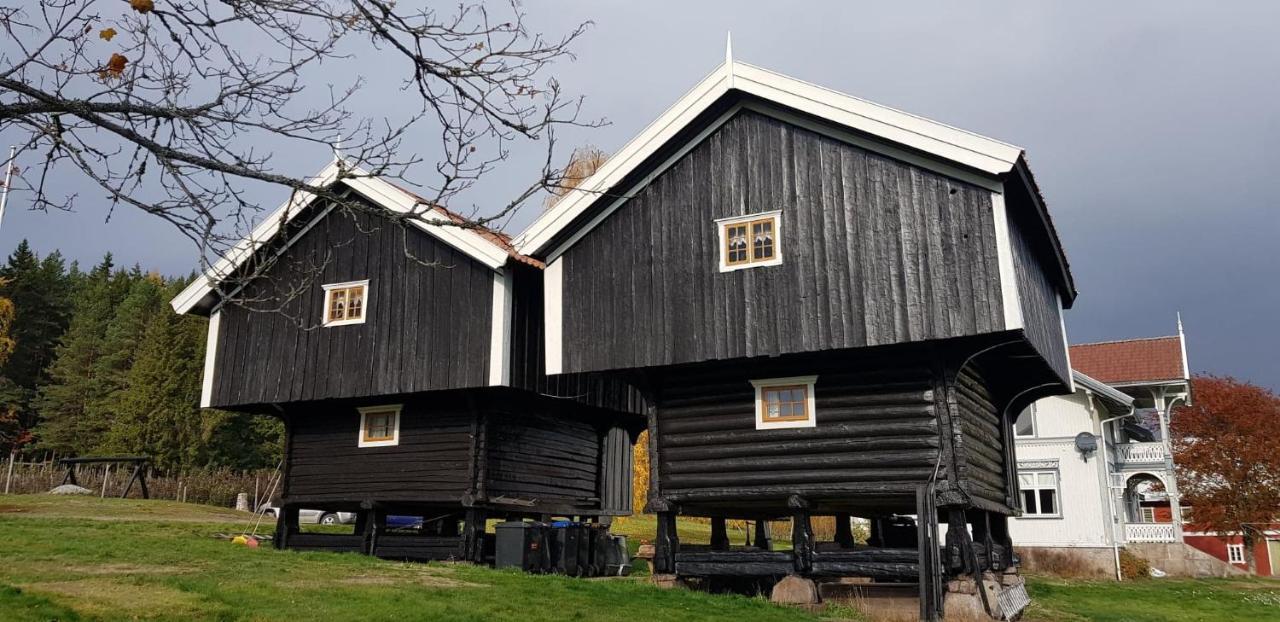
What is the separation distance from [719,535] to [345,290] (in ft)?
31.4

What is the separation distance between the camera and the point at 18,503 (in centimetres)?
2588

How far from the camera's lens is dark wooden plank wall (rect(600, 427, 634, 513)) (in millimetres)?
23734

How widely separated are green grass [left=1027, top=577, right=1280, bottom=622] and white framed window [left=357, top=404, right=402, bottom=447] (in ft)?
42.9

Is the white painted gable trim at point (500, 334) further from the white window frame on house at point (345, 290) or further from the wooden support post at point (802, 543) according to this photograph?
the wooden support post at point (802, 543)

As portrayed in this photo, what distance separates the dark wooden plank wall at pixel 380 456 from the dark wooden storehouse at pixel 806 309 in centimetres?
416

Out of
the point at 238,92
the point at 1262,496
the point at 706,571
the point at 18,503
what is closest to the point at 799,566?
the point at 706,571

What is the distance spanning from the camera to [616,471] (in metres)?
24.6

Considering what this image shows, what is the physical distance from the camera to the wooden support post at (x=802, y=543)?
49.1ft

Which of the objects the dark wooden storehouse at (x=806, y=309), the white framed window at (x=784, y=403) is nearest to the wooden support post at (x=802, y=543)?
the dark wooden storehouse at (x=806, y=309)

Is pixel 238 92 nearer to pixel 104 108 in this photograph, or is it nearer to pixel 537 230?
pixel 104 108

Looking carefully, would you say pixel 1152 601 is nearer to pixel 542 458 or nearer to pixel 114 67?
pixel 542 458

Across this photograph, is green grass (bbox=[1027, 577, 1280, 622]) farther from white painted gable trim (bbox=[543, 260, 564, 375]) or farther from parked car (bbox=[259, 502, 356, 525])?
parked car (bbox=[259, 502, 356, 525])

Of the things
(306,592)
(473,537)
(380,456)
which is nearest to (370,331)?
(380,456)

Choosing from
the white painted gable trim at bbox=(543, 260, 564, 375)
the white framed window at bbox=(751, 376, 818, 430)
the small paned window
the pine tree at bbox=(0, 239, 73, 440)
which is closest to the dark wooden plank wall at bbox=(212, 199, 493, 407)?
the white painted gable trim at bbox=(543, 260, 564, 375)
